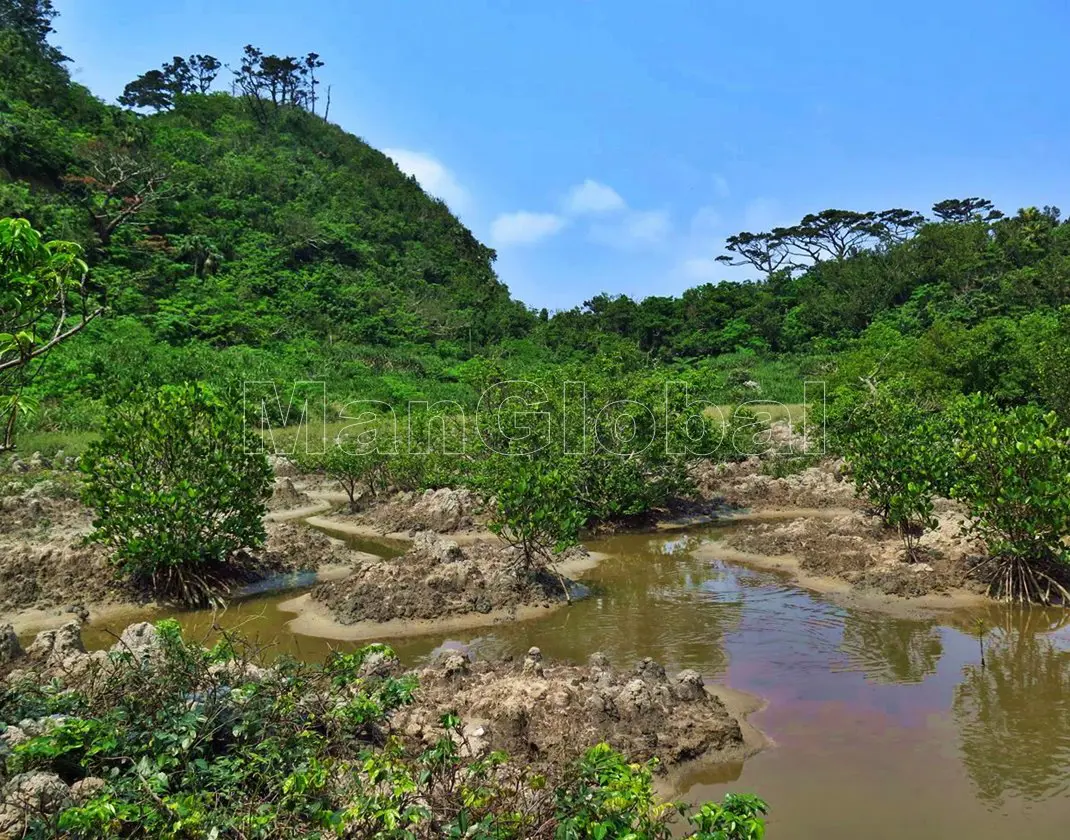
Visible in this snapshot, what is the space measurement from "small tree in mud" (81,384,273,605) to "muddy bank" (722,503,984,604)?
9516mm

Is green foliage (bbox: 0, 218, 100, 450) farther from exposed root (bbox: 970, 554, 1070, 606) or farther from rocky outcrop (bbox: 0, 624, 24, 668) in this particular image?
exposed root (bbox: 970, 554, 1070, 606)

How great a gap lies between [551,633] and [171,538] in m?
5.97

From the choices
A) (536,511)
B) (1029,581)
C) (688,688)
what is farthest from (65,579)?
(1029,581)

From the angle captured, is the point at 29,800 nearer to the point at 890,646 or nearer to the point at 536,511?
the point at 536,511

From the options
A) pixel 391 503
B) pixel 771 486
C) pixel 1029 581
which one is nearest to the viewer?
pixel 1029 581

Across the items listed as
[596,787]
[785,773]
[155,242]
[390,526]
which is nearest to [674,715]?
[785,773]

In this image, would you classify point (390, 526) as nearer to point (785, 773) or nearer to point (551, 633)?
point (551, 633)

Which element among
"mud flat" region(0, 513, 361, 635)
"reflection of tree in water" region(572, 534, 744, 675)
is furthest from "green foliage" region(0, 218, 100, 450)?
"mud flat" region(0, 513, 361, 635)

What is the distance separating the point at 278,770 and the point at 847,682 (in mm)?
6823

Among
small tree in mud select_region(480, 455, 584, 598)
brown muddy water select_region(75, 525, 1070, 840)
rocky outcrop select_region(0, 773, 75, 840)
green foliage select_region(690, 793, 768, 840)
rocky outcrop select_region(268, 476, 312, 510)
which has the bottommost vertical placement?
brown muddy water select_region(75, 525, 1070, 840)

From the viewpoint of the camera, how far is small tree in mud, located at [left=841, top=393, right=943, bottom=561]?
13820 millimetres

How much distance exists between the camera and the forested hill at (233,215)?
147 feet

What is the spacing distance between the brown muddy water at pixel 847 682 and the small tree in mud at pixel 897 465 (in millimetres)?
2440

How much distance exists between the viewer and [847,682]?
9.21 metres
